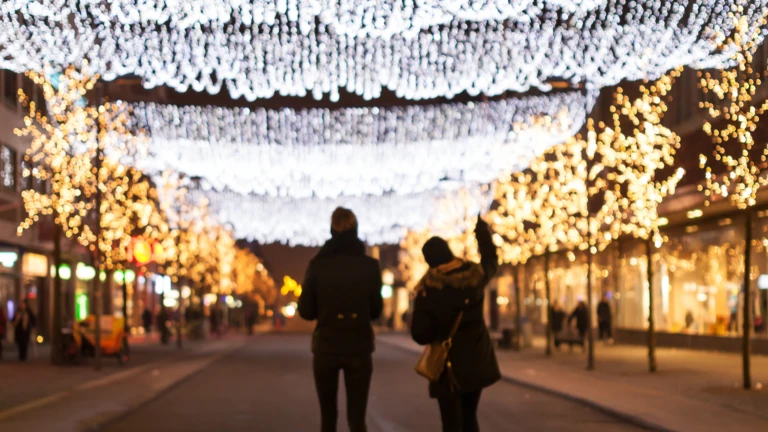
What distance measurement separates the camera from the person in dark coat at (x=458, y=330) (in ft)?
30.1

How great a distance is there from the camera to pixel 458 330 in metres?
9.27

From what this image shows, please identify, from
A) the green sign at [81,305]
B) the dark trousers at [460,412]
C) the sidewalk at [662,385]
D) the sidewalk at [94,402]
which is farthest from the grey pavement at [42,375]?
the green sign at [81,305]

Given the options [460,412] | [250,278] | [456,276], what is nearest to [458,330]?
[456,276]

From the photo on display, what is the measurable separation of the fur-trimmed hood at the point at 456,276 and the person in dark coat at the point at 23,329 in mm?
27438

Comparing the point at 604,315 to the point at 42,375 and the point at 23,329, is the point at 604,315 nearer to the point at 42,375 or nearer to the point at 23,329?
the point at 23,329

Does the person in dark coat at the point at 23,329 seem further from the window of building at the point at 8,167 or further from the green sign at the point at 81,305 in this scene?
the green sign at the point at 81,305

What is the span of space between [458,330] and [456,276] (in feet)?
1.29

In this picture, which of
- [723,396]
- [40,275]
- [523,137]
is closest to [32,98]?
[40,275]

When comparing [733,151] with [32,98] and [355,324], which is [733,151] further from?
[32,98]

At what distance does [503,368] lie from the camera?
2994 centimetres

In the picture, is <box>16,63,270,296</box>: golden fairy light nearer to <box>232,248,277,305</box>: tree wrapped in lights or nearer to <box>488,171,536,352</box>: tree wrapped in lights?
<box>488,171,536,352</box>: tree wrapped in lights

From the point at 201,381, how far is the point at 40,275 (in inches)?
1061

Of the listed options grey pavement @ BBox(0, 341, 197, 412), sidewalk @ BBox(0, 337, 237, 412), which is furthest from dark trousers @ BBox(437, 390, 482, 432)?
grey pavement @ BBox(0, 341, 197, 412)

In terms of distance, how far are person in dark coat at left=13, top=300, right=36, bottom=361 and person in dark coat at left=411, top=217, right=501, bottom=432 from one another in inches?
1079
